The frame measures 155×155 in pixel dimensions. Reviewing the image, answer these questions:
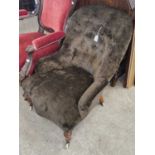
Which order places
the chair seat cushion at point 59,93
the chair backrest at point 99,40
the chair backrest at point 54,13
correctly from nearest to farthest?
the chair seat cushion at point 59,93 < the chair backrest at point 99,40 < the chair backrest at point 54,13

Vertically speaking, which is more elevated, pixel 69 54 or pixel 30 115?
pixel 69 54

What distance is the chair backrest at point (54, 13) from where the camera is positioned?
2084mm

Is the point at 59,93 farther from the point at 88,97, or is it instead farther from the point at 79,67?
the point at 79,67

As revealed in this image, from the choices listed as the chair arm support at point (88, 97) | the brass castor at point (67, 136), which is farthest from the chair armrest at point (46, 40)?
the brass castor at point (67, 136)

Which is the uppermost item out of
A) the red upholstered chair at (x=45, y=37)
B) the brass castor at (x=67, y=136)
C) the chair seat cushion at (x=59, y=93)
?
the red upholstered chair at (x=45, y=37)

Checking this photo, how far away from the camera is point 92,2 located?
205 cm

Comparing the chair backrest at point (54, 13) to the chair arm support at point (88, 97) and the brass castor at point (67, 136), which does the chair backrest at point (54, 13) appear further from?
the brass castor at point (67, 136)

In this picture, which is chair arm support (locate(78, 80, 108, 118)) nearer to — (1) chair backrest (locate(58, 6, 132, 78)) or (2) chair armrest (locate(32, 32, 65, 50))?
(1) chair backrest (locate(58, 6, 132, 78))

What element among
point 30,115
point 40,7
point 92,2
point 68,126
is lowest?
point 30,115

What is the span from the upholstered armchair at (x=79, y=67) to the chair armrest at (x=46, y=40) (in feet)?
0.26

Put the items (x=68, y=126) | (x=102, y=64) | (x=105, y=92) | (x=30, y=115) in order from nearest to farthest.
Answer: (x=68, y=126) → (x=102, y=64) → (x=30, y=115) → (x=105, y=92)
